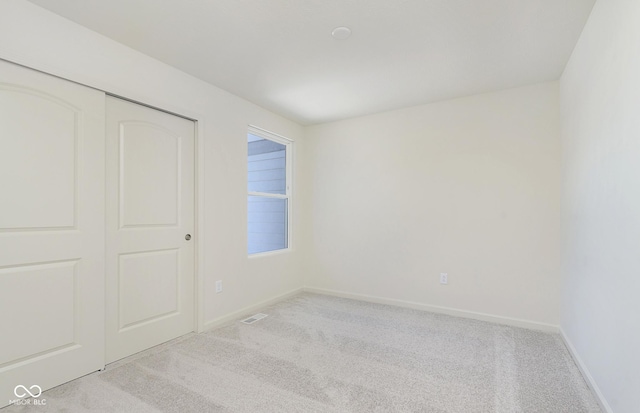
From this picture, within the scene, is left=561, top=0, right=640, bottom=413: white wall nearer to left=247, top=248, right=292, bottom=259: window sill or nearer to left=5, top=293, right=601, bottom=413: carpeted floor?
left=5, top=293, right=601, bottom=413: carpeted floor

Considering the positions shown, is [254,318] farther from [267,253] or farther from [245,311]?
[267,253]

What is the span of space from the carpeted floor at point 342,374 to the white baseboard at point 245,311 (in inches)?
5.1

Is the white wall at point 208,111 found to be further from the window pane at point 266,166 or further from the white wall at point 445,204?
the white wall at point 445,204

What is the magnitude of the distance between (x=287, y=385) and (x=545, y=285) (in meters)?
2.59

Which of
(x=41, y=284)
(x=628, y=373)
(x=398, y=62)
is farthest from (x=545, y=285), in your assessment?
(x=41, y=284)

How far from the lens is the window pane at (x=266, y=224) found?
367cm

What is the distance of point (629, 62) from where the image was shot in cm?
147

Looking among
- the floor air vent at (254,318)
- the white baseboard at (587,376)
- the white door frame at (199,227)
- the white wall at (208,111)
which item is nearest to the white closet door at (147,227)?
the white door frame at (199,227)

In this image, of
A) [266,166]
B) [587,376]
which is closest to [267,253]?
[266,166]

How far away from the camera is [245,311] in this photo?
340cm

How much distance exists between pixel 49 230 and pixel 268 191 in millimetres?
2311

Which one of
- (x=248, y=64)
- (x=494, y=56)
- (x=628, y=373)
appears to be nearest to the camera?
(x=628, y=373)

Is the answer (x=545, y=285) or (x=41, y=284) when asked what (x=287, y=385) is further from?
(x=545, y=285)

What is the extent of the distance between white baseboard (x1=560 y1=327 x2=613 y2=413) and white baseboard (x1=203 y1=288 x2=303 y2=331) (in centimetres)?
290
